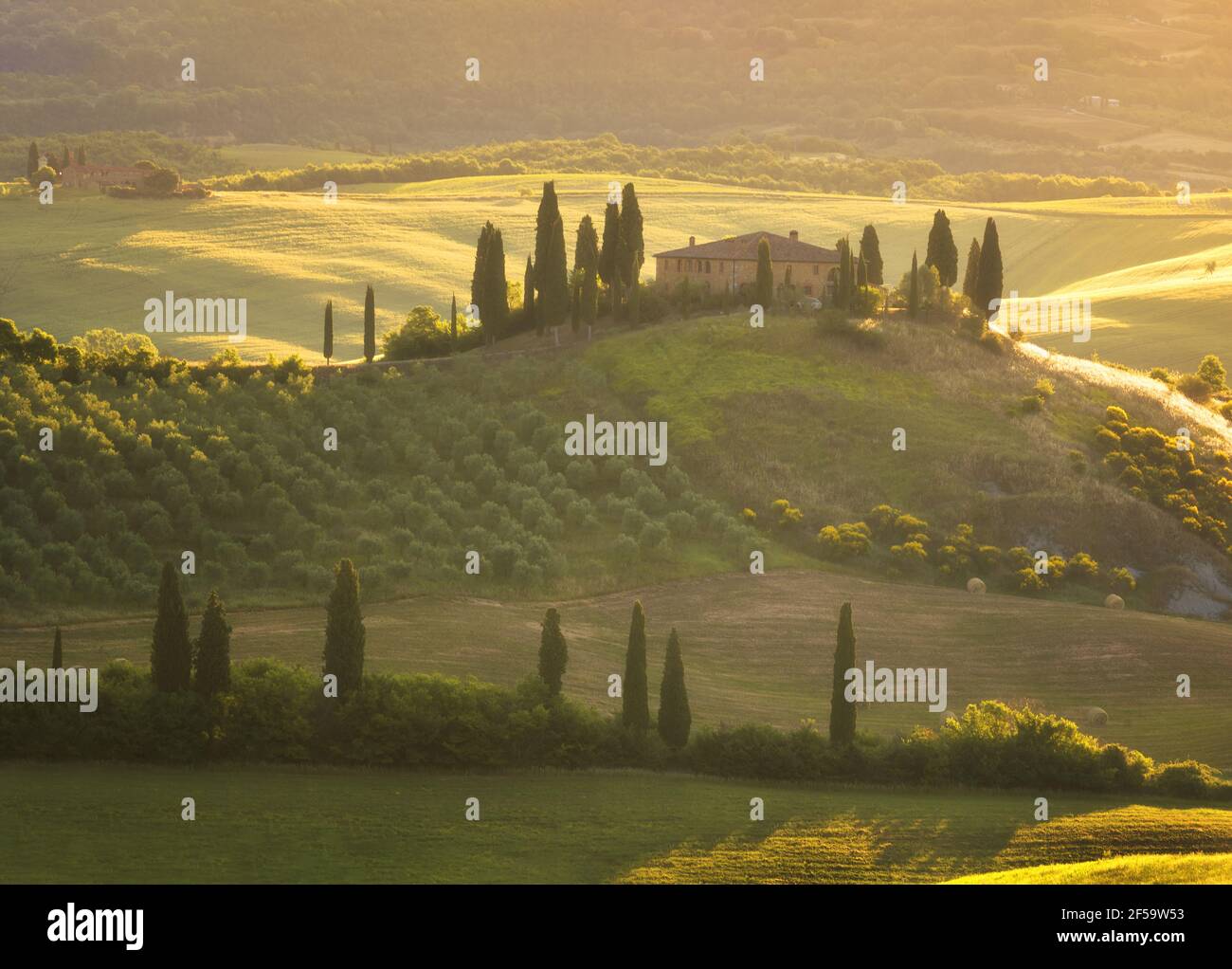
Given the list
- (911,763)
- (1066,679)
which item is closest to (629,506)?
(1066,679)

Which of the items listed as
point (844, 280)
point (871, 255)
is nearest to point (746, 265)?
point (844, 280)

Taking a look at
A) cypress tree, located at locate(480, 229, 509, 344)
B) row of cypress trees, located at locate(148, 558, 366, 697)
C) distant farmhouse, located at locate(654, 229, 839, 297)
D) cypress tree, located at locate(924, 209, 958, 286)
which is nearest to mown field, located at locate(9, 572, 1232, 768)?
row of cypress trees, located at locate(148, 558, 366, 697)

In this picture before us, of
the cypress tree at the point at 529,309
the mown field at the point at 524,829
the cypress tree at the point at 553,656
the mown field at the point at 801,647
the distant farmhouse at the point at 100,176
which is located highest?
the distant farmhouse at the point at 100,176

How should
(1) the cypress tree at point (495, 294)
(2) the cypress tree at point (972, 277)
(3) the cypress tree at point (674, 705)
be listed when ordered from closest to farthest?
(3) the cypress tree at point (674, 705) → (1) the cypress tree at point (495, 294) → (2) the cypress tree at point (972, 277)

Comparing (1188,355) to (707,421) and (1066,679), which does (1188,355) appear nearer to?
(707,421)

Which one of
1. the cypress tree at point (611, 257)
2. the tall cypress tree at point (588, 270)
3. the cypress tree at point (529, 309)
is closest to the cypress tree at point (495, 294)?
the cypress tree at point (529, 309)

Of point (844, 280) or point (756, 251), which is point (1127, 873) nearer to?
point (844, 280)

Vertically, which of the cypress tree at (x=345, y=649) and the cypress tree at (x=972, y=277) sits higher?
the cypress tree at (x=972, y=277)

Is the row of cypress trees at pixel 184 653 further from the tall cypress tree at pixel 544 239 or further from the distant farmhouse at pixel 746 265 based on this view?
the distant farmhouse at pixel 746 265
